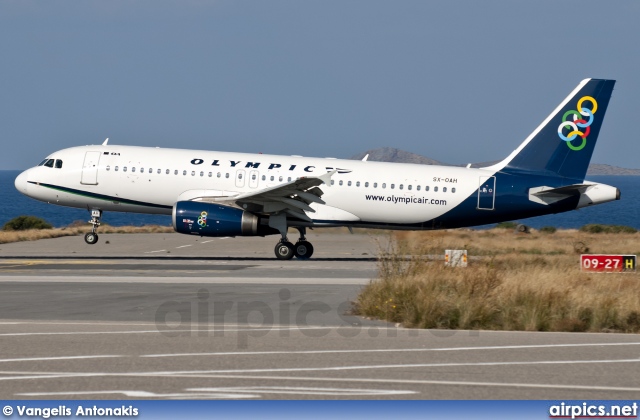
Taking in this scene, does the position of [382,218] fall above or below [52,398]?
above

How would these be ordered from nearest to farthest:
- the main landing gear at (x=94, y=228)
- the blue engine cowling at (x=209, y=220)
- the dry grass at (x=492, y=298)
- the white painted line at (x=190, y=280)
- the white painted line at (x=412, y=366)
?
1. the white painted line at (x=412, y=366)
2. the dry grass at (x=492, y=298)
3. the white painted line at (x=190, y=280)
4. the blue engine cowling at (x=209, y=220)
5. the main landing gear at (x=94, y=228)

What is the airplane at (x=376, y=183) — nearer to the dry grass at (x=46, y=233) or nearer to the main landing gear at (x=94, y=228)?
the main landing gear at (x=94, y=228)

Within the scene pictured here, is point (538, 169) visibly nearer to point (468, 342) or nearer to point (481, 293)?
point (481, 293)

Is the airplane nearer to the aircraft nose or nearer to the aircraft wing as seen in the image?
the aircraft wing

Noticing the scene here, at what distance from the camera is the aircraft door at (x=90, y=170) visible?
34406 millimetres

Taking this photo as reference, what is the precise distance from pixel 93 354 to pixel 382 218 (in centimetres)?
2278

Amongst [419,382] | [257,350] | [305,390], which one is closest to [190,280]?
[257,350]

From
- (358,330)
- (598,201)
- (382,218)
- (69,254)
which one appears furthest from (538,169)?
(358,330)

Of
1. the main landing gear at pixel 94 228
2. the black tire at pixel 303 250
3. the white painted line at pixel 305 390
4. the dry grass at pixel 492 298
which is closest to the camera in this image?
the white painted line at pixel 305 390

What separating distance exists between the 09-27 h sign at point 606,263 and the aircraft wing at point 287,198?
949 cm

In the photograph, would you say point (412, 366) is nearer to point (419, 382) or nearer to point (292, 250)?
point (419, 382)

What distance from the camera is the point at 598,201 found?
3288 cm

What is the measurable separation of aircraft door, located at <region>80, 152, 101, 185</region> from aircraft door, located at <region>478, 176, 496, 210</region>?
14375 mm

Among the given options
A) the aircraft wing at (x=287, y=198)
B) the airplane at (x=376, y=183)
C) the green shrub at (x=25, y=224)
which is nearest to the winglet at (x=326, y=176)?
the aircraft wing at (x=287, y=198)
